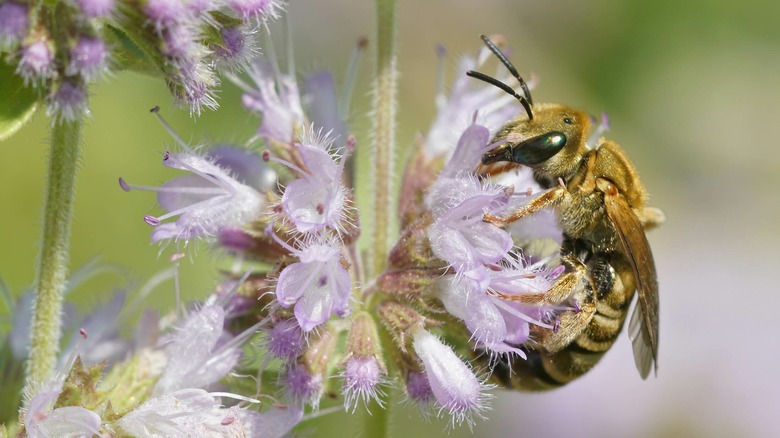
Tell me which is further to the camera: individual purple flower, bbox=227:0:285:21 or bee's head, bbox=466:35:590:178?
bee's head, bbox=466:35:590:178

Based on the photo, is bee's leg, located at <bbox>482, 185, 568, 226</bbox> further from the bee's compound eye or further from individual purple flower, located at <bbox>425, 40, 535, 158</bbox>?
individual purple flower, located at <bbox>425, 40, 535, 158</bbox>

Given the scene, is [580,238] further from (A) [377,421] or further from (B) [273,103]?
(B) [273,103]

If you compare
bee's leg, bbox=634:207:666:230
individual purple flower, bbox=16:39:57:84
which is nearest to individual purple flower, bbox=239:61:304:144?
individual purple flower, bbox=16:39:57:84

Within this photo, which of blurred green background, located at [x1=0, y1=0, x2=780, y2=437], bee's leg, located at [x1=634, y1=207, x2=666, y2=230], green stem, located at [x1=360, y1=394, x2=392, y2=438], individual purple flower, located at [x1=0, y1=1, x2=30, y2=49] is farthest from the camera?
blurred green background, located at [x1=0, y1=0, x2=780, y2=437]

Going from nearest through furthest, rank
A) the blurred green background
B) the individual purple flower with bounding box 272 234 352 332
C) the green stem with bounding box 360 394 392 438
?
the individual purple flower with bounding box 272 234 352 332, the green stem with bounding box 360 394 392 438, the blurred green background

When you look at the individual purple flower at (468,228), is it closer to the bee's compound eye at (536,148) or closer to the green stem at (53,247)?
the bee's compound eye at (536,148)

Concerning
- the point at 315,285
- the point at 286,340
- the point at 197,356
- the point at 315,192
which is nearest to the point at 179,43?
the point at 315,192

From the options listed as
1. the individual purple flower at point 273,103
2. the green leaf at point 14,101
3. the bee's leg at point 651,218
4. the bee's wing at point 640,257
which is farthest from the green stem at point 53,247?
the bee's leg at point 651,218

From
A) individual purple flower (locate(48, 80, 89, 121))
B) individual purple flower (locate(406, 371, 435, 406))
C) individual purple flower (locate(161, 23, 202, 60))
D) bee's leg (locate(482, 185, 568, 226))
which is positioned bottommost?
individual purple flower (locate(406, 371, 435, 406))
